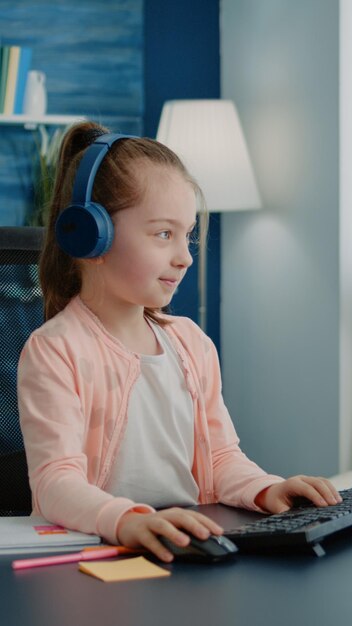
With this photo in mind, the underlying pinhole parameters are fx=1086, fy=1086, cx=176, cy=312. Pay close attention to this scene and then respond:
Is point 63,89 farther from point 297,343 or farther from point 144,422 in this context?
point 144,422

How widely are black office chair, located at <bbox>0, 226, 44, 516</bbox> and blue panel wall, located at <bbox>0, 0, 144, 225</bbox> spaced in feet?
7.62

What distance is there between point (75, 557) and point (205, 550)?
0.13 m

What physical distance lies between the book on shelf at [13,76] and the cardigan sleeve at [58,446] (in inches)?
106

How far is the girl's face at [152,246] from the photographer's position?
4.12 ft

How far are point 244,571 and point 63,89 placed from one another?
130 inches

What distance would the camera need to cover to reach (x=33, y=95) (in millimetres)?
3852

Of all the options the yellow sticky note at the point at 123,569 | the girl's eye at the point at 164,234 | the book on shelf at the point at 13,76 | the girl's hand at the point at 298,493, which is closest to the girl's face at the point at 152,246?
the girl's eye at the point at 164,234

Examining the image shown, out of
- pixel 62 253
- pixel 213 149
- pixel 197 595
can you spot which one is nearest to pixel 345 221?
pixel 213 149

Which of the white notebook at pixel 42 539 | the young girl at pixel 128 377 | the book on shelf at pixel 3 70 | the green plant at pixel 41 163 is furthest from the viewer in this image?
the green plant at pixel 41 163

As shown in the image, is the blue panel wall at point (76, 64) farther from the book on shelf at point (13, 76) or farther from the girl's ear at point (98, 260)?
the girl's ear at point (98, 260)

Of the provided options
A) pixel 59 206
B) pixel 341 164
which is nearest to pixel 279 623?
pixel 59 206

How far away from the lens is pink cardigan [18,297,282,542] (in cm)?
112

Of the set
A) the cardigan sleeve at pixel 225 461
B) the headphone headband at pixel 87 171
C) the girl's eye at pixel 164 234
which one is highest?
the headphone headband at pixel 87 171

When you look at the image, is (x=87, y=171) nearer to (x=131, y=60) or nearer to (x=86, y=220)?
(x=86, y=220)
